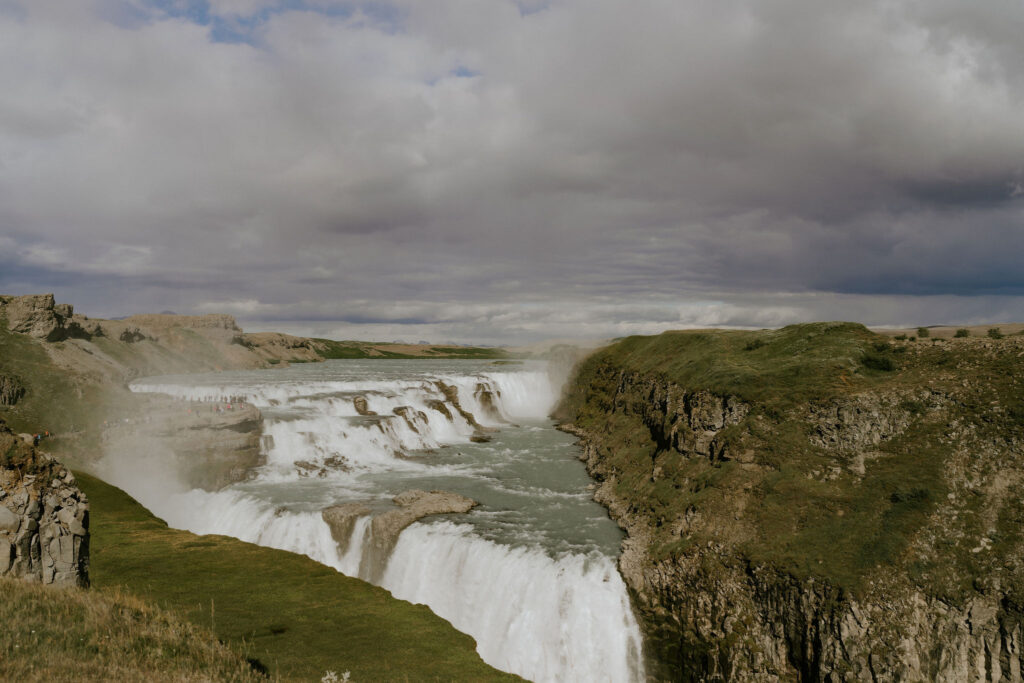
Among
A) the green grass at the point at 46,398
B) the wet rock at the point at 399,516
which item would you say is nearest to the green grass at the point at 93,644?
the wet rock at the point at 399,516

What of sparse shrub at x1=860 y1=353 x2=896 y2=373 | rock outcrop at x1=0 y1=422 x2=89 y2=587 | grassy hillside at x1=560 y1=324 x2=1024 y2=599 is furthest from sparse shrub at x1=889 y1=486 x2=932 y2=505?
rock outcrop at x1=0 y1=422 x2=89 y2=587

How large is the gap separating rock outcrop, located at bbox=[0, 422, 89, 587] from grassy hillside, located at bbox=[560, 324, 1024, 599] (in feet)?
79.3

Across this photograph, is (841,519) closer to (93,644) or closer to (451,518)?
(451,518)

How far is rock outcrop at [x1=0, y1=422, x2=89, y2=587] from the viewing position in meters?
14.4

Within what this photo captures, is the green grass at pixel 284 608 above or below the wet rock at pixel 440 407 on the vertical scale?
below

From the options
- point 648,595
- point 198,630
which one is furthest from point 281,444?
point 648,595

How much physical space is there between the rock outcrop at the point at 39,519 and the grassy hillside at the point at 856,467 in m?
24.2

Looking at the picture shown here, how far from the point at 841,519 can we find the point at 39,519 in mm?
30182

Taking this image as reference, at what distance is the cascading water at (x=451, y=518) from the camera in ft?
76.4

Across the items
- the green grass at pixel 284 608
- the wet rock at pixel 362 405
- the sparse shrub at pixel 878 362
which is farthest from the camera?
the wet rock at pixel 362 405

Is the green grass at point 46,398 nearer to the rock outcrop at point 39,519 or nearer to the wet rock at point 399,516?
the wet rock at point 399,516

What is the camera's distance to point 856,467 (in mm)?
24094

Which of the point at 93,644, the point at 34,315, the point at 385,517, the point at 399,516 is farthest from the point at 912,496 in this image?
the point at 34,315

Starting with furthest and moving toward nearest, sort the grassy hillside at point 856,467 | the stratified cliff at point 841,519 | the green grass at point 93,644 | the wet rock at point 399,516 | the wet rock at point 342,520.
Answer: the wet rock at point 342,520 → the wet rock at point 399,516 → the grassy hillside at point 856,467 → the stratified cliff at point 841,519 → the green grass at point 93,644
